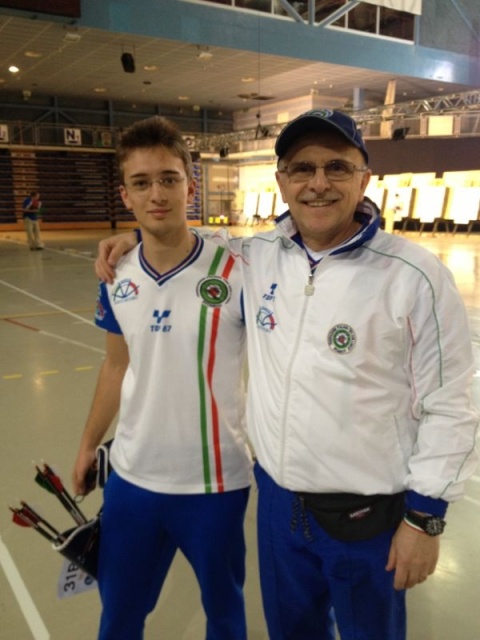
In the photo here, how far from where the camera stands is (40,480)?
1690 mm

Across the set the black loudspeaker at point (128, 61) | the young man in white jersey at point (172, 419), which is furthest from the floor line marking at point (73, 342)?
the black loudspeaker at point (128, 61)

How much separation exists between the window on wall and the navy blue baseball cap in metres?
14.6

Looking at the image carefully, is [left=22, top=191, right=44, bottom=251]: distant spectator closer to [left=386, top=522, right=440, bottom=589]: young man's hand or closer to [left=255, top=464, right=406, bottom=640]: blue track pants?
[left=255, top=464, right=406, bottom=640]: blue track pants

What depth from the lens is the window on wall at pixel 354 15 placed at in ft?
47.5

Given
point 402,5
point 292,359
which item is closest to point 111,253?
point 292,359

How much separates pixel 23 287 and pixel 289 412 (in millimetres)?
8658

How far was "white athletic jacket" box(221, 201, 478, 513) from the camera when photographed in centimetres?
118

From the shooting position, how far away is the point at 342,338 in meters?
1.25

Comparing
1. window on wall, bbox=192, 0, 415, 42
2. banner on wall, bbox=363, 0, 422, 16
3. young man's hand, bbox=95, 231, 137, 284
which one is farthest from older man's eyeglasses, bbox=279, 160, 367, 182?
window on wall, bbox=192, 0, 415, 42

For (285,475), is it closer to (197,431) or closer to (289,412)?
(289,412)

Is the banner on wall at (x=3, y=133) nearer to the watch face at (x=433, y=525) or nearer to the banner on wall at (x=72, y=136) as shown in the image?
the banner on wall at (x=72, y=136)

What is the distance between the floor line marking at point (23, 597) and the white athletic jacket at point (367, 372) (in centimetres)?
118

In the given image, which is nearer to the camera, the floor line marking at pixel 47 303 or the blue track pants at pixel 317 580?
the blue track pants at pixel 317 580

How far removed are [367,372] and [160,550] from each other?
79cm
